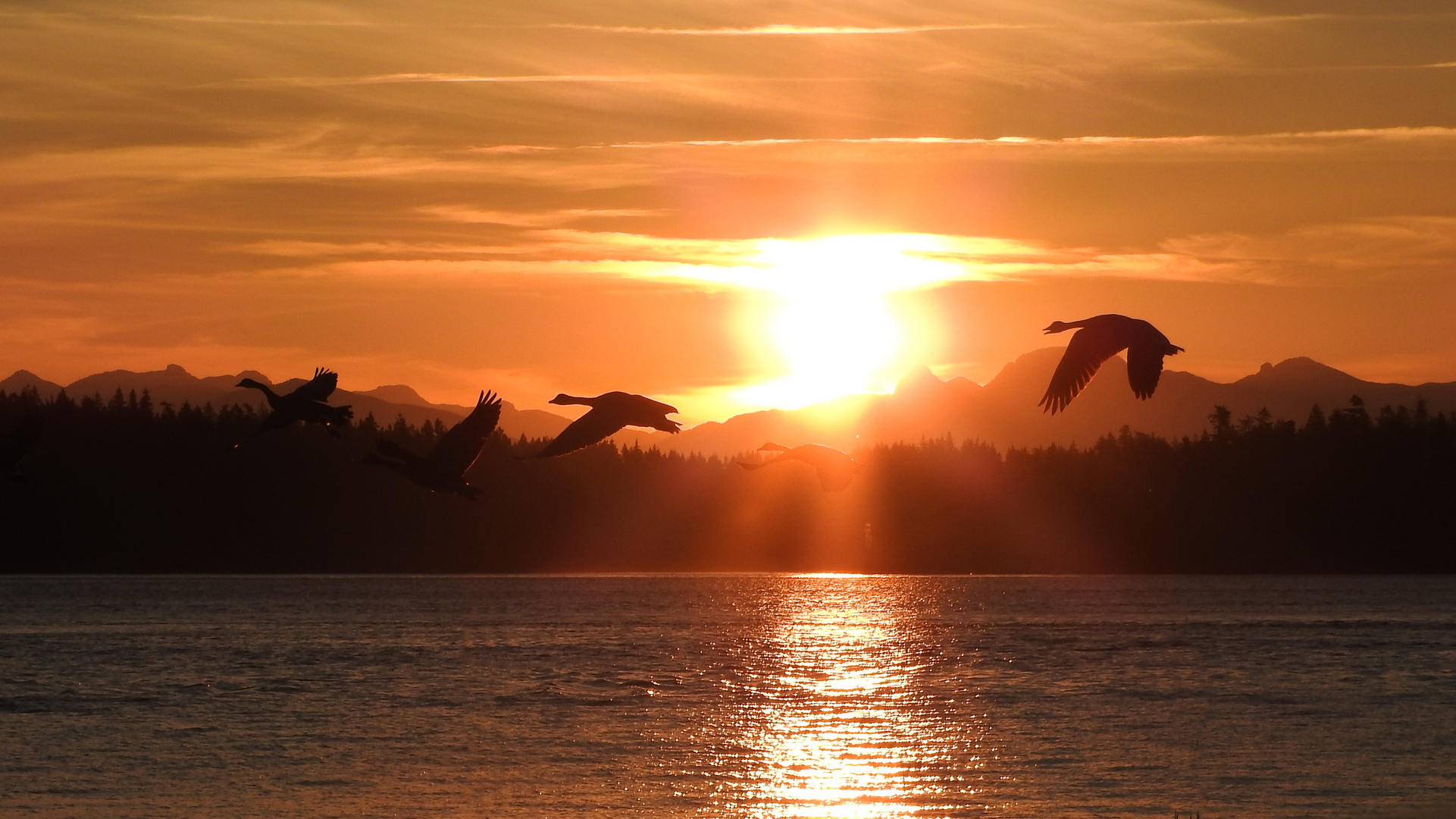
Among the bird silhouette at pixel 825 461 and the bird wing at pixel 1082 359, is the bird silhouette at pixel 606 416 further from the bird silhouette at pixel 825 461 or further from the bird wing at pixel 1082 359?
the bird wing at pixel 1082 359

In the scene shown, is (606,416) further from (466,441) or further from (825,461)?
(825,461)

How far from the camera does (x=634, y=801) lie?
47000 mm

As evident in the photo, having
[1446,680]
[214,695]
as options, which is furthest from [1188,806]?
[214,695]

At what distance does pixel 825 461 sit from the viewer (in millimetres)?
23719

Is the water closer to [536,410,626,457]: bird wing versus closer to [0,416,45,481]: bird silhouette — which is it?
[0,416,45,481]: bird silhouette

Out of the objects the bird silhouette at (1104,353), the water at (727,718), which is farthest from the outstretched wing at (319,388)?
the water at (727,718)

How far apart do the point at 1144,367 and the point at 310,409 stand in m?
9.40

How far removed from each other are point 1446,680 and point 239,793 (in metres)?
61.5

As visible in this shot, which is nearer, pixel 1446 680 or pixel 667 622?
pixel 1446 680

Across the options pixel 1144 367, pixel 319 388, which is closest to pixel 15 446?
pixel 319 388

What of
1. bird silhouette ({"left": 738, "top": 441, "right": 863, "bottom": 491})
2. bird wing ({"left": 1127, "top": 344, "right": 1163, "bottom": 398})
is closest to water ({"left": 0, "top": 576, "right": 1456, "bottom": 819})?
bird silhouette ({"left": 738, "top": 441, "right": 863, "bottom": 491})

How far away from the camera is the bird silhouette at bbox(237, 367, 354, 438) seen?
1800 cm

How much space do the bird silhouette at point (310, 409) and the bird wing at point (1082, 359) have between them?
8.00m

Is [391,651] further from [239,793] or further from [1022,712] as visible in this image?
[239,793]
